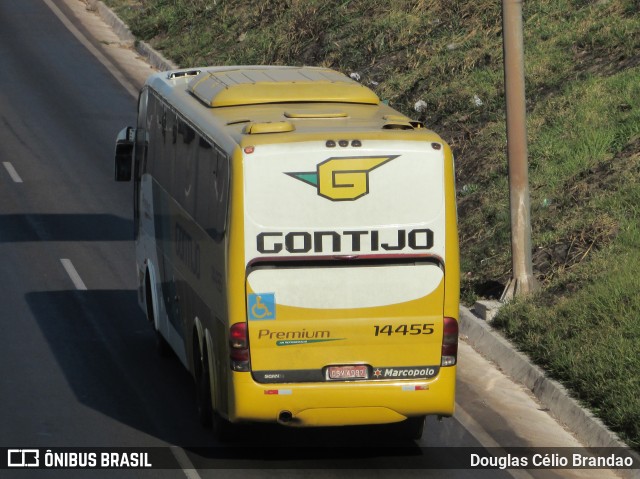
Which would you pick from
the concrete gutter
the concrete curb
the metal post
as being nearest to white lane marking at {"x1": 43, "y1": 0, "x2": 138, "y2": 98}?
the metal post

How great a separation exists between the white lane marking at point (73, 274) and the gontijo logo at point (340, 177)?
7.73 meters

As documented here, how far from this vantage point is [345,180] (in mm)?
12398

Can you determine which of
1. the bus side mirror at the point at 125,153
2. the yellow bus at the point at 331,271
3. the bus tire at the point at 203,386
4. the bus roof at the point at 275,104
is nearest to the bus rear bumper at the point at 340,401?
the yellow bus at the point at 331,271

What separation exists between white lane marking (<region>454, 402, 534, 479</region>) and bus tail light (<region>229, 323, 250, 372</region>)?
2703 millimetres

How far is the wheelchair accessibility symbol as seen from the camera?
12398 mm

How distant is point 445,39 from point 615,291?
1306cm

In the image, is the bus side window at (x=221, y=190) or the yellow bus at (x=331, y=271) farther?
the bus side window at (x=221, y=190)

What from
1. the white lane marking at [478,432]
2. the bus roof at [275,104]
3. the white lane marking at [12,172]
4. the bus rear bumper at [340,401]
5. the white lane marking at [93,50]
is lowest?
the white lane marking at [93,50]

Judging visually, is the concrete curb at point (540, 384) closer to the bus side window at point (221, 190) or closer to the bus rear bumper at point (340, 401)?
the bus rear bumper at point (340, 401)

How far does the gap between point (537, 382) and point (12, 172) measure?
45.2 ft

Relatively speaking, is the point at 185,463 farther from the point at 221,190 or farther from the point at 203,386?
the point at 221,190

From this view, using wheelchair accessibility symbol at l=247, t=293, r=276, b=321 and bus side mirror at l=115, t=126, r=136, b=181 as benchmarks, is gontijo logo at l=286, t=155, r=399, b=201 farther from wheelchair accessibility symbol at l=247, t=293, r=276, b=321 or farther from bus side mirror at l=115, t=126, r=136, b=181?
bus side mirror at l=115, t=126, r=136, b=181

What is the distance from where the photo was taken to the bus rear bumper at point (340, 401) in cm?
1255

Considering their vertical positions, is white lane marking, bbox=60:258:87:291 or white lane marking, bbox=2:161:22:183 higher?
white lane marking, bbox=60:258:87:291
